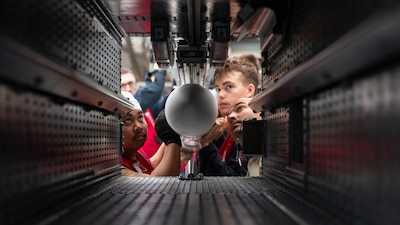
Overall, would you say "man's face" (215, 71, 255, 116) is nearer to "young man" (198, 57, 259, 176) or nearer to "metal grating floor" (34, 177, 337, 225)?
"young man" (198, 57, 259, 176)

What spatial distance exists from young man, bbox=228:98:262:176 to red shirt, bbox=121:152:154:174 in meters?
1.03

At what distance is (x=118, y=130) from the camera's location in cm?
323

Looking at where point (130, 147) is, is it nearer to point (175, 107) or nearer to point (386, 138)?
point (175, 107)

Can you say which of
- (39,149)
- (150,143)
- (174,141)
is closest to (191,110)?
(174,141)

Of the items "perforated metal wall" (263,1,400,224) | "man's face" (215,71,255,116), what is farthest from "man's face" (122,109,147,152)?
"perforated metal wall" (263,1,400,224)

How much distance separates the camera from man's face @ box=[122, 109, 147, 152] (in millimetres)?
3704

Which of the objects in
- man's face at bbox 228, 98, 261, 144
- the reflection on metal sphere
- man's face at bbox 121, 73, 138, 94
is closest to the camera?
the reflection on metal sphere

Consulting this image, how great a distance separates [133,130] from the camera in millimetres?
3721

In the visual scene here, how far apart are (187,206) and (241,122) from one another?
1708mm

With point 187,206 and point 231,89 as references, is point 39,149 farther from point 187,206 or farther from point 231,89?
point 231,89

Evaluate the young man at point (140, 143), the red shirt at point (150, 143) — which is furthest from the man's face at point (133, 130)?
the red shirt at point (150, 143)

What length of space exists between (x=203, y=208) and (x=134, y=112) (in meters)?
2.02

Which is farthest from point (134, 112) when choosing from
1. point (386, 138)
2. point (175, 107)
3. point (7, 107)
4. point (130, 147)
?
point (386, 138)

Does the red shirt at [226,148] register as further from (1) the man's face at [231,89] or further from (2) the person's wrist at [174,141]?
(2) the person's wrist at [174,141]
